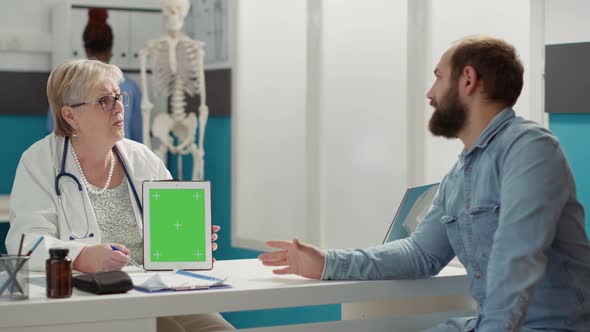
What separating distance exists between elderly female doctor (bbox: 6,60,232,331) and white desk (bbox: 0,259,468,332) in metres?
0.37

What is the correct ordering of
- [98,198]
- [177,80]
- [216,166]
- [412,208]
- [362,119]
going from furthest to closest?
[216,166], [177,80], [362,119], [98,198], [412,208]

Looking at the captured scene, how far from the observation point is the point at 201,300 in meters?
1.93

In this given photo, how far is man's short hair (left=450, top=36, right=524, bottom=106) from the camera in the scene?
6.89 feet

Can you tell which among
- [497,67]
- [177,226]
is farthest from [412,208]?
[177,226]

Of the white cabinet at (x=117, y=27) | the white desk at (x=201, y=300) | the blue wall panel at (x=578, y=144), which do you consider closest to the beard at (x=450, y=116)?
the white desk at (x=201, y=300)

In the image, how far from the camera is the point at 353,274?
7.06 feet

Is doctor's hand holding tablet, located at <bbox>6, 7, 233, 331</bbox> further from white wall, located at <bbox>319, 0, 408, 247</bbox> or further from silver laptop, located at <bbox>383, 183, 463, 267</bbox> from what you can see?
white wall, located at <bbox>319, 0, 408, 247</bbox>

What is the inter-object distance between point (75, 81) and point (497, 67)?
1.29 meters

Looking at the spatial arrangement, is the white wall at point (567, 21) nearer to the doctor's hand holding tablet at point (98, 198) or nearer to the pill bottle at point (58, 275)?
the doctor's hand holding tablet at point (98, 198)

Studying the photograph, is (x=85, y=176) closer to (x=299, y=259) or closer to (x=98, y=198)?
(x=98, y=198)

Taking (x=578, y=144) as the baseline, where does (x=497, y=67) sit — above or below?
above

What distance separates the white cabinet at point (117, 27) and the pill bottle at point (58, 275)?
4.02m

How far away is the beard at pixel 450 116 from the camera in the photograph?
2143mm

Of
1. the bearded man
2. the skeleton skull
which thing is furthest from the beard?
the skeleton skull
